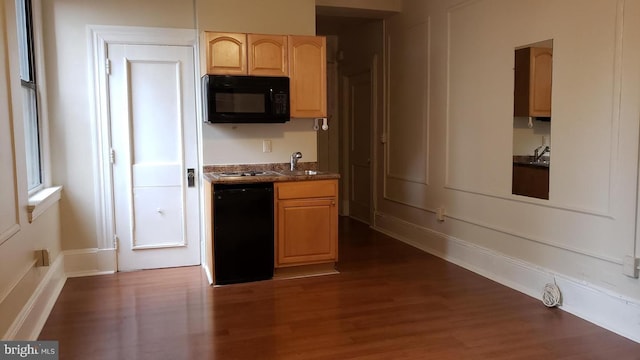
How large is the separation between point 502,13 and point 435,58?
0.99 meters

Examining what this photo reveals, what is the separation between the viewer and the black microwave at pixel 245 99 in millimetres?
4145

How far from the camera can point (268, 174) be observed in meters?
4.39

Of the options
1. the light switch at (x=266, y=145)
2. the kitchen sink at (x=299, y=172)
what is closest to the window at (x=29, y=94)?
the light switch at (x=266, y=145)

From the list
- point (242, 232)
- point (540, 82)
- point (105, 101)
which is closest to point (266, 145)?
point (242, 232)

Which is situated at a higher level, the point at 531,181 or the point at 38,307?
the point at 531,181

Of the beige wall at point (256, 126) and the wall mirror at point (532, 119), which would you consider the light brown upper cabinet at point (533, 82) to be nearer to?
the wall mirror at point (532, 119)

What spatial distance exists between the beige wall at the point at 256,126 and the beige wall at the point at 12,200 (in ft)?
5.43

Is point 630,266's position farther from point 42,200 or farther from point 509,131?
point 42,200

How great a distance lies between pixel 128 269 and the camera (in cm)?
459

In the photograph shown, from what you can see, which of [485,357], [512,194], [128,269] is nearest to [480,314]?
[485,357]

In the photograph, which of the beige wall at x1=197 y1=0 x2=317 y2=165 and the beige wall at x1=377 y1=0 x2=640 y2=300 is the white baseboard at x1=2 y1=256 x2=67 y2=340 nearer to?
the beige wall at x1=197 y1=0 x2=317 y2=165

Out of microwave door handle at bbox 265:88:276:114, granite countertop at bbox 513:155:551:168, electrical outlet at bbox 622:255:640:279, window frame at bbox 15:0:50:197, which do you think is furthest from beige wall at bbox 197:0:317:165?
electrical outlet at bbox 622:255:640:279

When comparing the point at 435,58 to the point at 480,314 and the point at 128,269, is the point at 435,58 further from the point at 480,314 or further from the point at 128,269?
the point at 128,269

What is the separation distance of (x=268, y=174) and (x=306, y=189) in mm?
385
